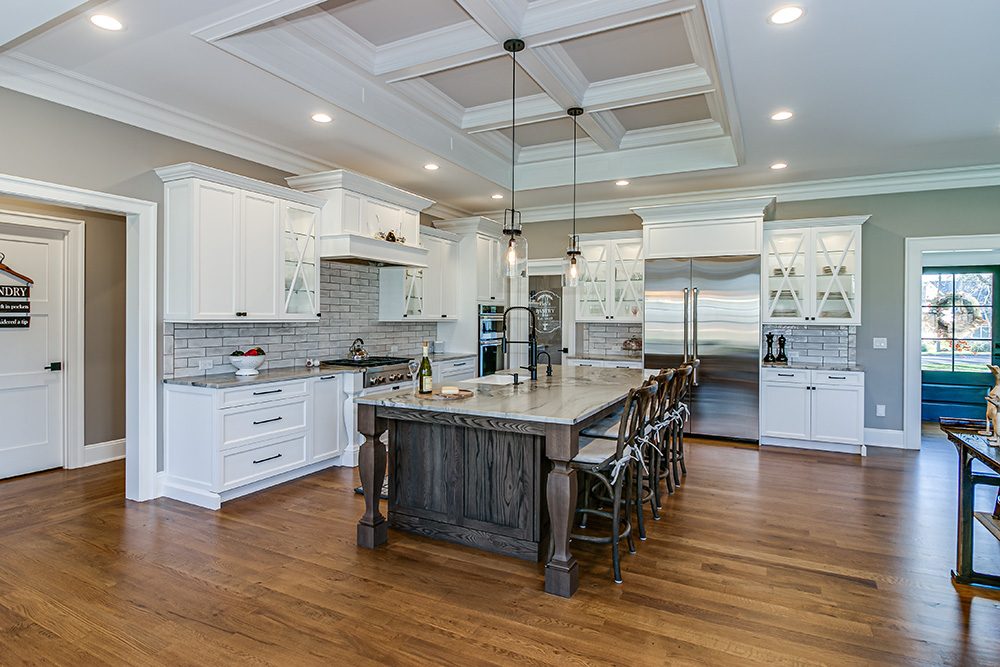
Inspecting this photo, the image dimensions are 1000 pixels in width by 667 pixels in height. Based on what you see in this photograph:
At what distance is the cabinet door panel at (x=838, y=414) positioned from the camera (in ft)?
18.7

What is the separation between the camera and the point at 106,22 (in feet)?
9.78

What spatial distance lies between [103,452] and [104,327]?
116cm

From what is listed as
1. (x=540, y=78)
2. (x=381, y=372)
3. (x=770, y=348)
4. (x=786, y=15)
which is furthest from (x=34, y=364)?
(x=770, y=348)

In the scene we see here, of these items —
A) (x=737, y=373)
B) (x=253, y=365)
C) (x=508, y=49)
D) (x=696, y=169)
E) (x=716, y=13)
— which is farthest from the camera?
(x=737, y=373)

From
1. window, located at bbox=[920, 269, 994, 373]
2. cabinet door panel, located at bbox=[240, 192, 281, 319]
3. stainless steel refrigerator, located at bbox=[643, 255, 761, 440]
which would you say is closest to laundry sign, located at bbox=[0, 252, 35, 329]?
cabinet door panel, located at bbox=[240, 192, 281, 319]

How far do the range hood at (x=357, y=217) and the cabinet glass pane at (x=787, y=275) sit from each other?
3.84 meters

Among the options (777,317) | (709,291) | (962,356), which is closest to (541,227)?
(709,291)

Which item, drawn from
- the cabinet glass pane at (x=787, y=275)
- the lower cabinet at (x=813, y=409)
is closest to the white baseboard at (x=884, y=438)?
the lower cabinet at (x=813, y=409)

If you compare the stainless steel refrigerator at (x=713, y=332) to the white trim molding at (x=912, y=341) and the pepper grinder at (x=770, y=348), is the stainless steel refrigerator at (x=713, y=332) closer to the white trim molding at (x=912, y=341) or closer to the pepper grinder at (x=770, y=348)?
the pepper grinder at (x=770, y=348)

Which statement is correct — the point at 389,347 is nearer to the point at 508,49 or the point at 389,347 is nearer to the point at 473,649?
the point at 508,49

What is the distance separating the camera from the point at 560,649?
7.59 feet

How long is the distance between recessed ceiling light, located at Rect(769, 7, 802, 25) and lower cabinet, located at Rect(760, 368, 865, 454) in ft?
12.7

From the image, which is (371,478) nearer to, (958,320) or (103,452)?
(103,452)

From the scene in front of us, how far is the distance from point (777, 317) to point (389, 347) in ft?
14.0
